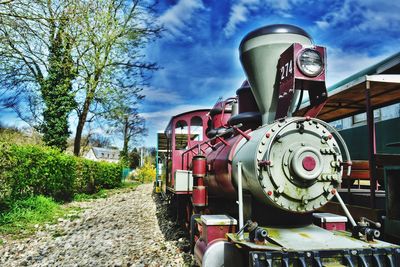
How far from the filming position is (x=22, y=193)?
9406 millimetres

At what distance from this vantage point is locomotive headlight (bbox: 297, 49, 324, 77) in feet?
11.2

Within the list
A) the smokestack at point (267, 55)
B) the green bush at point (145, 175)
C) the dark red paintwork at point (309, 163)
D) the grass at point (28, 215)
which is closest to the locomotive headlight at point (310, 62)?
the smokestack at point (267, 55)

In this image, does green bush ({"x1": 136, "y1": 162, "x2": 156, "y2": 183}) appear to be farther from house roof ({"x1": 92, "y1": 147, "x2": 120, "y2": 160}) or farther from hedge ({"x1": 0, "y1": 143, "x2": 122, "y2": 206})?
house roof ({"x1": 92, "y1": 147, "x2": 120, "y2": 160})

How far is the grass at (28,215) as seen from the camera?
290 inches

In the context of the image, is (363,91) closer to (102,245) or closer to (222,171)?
(222,171)

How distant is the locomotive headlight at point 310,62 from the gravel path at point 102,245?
10.9ft

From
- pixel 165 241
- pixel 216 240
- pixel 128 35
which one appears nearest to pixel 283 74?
pixel 216 240

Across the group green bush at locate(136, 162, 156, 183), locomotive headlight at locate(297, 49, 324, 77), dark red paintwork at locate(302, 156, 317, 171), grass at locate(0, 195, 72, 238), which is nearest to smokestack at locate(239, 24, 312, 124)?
locomotive headlight at locate(297, 49, 324, 77)

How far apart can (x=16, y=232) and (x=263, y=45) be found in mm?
6630

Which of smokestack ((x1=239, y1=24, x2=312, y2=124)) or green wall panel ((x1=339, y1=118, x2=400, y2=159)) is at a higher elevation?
smokestack ((x1=239, y1=24, x2=312, y2=124))

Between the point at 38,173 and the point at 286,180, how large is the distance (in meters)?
9.07

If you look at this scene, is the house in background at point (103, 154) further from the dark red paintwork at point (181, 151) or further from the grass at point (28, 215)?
the dark red paintwork at point (181, 151)

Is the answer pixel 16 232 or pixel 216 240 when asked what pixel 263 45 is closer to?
pixel 216 240

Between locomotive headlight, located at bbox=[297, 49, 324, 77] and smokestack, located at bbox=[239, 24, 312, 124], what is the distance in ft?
1.22
